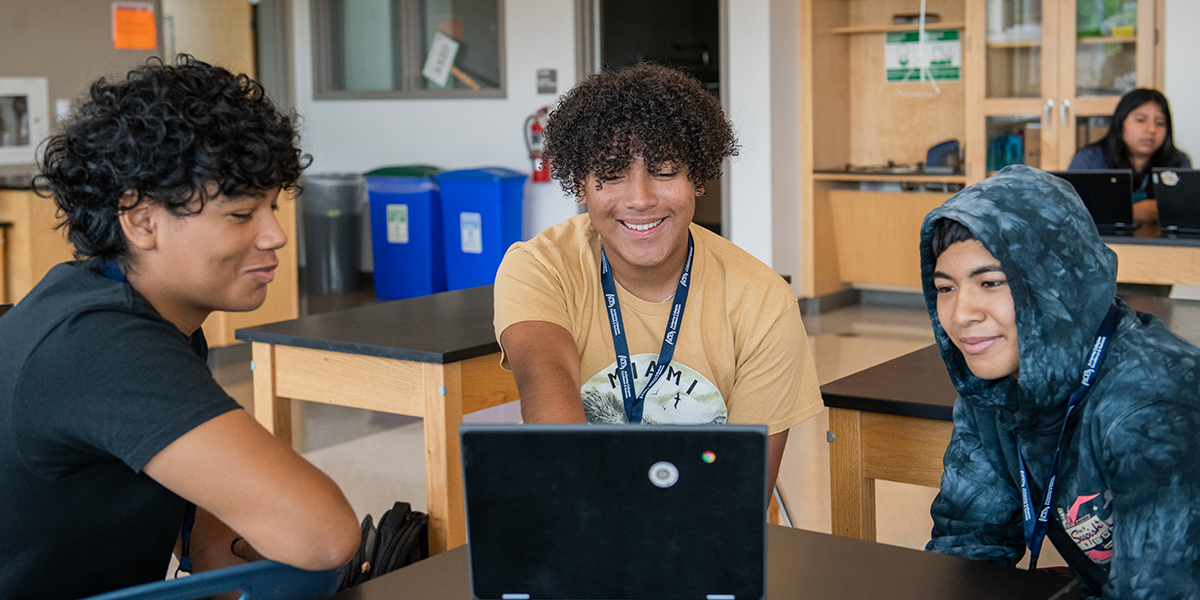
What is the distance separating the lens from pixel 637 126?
1799mm

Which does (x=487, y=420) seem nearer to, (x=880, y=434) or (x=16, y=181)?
(x=880, y=434)

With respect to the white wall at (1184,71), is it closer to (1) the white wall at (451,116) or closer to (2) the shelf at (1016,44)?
(2) the shelf at (1016,44)

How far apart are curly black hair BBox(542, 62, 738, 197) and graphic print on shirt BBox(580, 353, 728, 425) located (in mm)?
300

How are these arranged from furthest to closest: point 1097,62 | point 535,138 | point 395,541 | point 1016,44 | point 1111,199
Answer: point 535,138 < point 1016,44 < point 1097,62 < point 1111,199 < point 395,541

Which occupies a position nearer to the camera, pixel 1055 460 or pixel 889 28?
pixel 1055 460

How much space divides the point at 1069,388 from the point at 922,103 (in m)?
6.12

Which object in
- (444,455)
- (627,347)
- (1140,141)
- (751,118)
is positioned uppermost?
(751,118)

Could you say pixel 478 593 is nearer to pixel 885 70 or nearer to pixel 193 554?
pixel 193 554

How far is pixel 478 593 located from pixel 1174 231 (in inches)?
153

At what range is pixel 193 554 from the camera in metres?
1.66

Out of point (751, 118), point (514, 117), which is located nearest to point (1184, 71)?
point (751, 118)

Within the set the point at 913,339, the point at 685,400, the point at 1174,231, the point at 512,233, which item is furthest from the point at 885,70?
the point at 685,400

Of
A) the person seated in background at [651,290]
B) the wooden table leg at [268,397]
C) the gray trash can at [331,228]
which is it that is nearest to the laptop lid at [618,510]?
the person seated in background at [651,290]

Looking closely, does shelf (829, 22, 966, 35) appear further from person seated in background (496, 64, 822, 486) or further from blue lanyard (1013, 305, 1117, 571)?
blue lanyard (1013, 305, 1117, 571)
